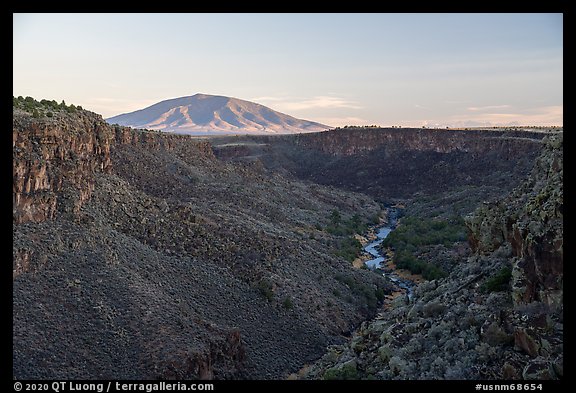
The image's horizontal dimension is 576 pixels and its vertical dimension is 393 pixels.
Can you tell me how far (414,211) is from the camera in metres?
54.2

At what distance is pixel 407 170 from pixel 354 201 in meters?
17.1

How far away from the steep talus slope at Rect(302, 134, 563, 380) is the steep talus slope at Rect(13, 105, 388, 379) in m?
4.12

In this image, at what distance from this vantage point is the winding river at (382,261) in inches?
1223

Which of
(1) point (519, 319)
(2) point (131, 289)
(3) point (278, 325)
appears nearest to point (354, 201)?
(3) point (278, 325)

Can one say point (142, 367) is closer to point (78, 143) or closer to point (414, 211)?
point (78, 143)

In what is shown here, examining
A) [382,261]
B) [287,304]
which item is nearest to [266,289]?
[287,304]

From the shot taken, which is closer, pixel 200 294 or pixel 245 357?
pixel 245 357

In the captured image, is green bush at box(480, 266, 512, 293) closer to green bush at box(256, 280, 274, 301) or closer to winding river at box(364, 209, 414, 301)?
winding river at box(364, 209, 414, 301)

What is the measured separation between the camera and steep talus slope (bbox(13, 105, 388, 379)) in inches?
618

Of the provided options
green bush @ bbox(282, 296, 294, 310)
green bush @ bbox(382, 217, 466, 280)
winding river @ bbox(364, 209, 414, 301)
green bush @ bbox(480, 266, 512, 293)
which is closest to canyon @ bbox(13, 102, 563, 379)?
green bush @ bbox(282, 296, 294, 310)

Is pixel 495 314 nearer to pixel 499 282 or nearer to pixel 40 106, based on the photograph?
pixel 499 282

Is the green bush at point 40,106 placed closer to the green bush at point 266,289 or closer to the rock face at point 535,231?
the green bush at point 266,289
